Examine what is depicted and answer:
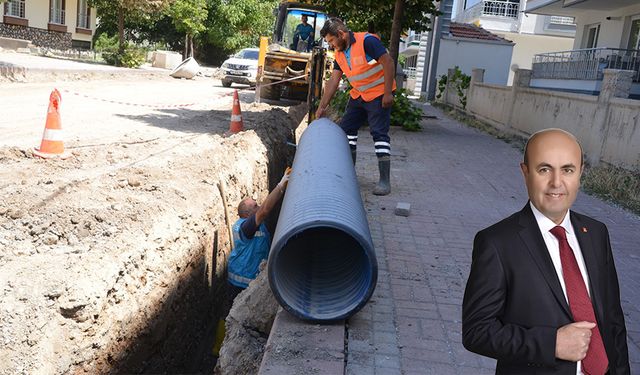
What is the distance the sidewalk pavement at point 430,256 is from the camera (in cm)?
→ 348

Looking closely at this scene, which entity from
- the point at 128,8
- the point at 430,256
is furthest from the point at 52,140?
the point at 128,8

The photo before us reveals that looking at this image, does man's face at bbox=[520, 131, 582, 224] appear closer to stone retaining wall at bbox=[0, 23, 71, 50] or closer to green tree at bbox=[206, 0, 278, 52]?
stone retaining wall at bbox=[0, 23, 71, 50]

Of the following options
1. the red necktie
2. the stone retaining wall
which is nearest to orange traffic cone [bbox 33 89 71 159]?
the red necktie

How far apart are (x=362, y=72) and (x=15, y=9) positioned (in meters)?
30.0

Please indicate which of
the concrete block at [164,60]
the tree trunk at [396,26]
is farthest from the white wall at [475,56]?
the tree trunk at [396,26]

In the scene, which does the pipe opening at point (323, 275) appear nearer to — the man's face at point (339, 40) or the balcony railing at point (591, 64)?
the man's face at point (339, 40)

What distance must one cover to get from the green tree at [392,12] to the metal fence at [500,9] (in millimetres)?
24749

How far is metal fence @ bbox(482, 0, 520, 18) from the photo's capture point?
3784cm

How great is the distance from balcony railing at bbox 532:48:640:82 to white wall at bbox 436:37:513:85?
8685mm

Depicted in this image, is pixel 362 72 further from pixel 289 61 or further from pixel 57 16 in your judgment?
pixel 57 16

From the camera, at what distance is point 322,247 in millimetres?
4543

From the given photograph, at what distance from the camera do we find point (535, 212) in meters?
1.90

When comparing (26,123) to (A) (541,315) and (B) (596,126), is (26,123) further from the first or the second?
(A) (541,315)

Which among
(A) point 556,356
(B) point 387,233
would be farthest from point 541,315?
(B) point 387,233
